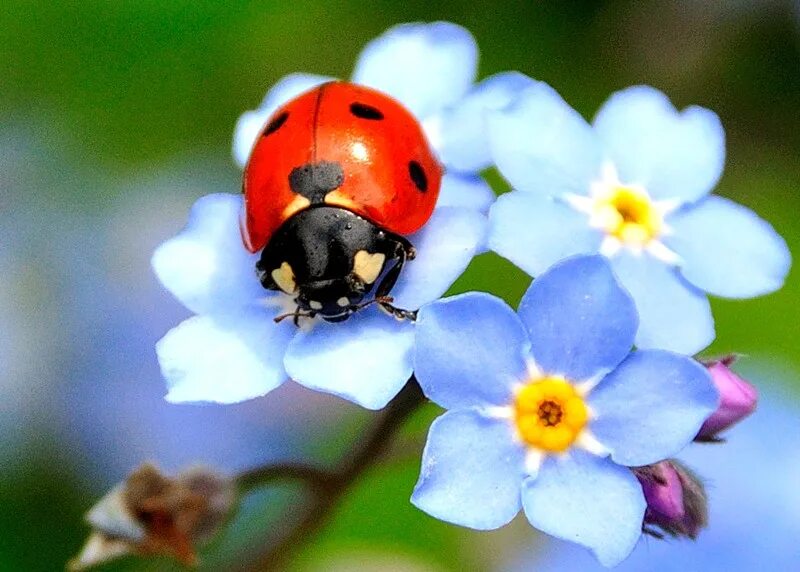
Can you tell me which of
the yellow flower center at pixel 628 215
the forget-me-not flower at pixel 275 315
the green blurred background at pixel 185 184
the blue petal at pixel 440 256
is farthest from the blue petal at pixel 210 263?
the green blurred background at pixel 185 184

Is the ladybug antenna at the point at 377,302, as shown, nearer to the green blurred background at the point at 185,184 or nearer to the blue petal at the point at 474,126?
the blue petal at the point at 474,126

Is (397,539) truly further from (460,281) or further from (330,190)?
(330,190)

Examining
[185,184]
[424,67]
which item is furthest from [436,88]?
[185,184]

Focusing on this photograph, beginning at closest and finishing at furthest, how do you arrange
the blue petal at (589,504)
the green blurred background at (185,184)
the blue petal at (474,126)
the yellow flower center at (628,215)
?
the blue petal at (589,504)
the yellow flower center at (628,215)
the blue petal at (474,126)
the green blurred background at (185,184)

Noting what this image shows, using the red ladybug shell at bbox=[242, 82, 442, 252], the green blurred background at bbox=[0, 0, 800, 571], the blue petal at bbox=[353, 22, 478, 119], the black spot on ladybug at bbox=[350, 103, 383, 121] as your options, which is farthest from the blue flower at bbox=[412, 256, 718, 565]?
the green blurred background at bbox=[0, 0, 800, 571]

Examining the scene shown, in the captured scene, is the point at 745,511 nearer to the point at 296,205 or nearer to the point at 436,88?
the point at 436,88

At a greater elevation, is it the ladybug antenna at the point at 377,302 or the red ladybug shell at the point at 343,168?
the red ladybug shell at the point at 343,168

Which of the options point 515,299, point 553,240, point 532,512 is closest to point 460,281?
point 515,299
